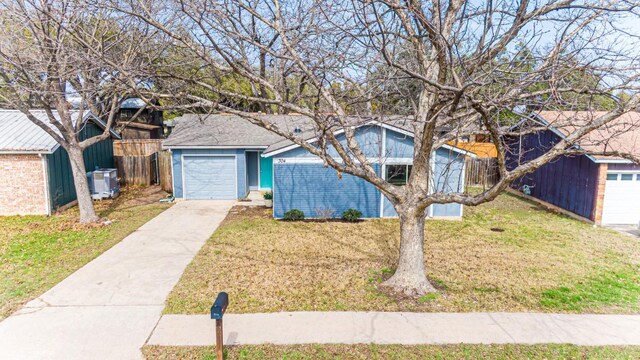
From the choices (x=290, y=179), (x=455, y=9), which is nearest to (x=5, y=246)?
(x=290, y=179)

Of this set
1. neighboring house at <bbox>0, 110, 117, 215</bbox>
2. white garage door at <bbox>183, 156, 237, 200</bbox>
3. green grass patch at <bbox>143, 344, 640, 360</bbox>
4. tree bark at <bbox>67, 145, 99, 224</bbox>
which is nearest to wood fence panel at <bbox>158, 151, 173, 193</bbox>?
white garage door at <bbox>183, 156, 237, 200</bbox>

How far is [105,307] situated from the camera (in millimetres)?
5898

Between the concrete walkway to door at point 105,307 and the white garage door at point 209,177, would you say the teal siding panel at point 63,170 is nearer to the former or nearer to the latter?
the white garage door at point 209,177

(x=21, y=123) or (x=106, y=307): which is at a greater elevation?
(x=21, y=123)

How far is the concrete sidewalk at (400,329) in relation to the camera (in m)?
4.91

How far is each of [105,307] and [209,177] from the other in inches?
394

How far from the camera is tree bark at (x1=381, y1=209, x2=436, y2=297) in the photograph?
6.32 m

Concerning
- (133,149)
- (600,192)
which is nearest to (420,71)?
(600,192)

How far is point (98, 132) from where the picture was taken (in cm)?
1683

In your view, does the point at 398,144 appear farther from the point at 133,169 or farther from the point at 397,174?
the point at 133,169

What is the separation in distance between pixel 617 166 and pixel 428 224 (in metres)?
6.30

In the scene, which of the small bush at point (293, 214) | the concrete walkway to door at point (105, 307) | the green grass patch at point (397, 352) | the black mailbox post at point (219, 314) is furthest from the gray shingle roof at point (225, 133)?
the black mailbox post at point (219, 314)

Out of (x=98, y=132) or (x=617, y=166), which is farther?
(x=98, y=132)

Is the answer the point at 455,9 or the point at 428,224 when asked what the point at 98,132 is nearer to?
the point at 428,224
